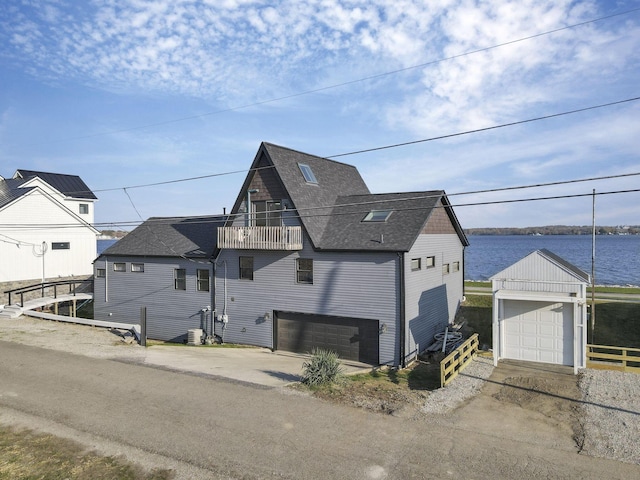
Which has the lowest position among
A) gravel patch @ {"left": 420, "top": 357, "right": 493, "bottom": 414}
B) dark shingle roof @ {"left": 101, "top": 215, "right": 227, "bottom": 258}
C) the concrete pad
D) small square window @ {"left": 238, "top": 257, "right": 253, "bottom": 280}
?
the concrete pad

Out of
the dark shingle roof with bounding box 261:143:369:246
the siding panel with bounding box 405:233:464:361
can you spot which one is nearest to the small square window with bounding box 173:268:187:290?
the dark shingle roof with bounding box 261:143:369:246

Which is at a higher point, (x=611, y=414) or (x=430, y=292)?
(x=430, y=292)

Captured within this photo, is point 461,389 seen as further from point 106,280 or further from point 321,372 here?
point 106,280

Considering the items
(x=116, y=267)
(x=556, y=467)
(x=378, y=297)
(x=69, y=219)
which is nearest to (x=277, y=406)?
(x=556, y=467)

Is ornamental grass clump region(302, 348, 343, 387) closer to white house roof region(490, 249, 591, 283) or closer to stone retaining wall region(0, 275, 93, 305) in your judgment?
white house roof region(490, 249, 591, 283)

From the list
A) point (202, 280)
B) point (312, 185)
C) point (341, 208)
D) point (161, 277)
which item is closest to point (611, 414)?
point (341, 208)

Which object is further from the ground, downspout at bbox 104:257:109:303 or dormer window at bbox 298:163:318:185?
Answer: dormer window at bbox 298:163:318:185

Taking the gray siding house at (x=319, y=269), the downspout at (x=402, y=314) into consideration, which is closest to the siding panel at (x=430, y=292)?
the gray siding house at (x=319, y=269)
